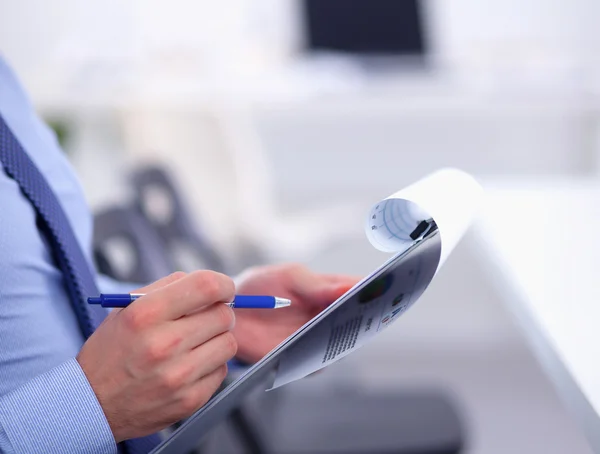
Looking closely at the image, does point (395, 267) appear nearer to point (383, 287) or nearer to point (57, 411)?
point (383, 287)

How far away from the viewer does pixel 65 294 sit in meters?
0.76

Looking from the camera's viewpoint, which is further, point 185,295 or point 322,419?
point 322,419

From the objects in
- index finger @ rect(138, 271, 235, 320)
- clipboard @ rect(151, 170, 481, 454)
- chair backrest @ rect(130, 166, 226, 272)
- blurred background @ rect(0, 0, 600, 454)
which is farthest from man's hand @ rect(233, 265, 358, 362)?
blurred background @ rect(0, 0, 600, 454)

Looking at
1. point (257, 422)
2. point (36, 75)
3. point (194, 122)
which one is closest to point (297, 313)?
point (257, 422)

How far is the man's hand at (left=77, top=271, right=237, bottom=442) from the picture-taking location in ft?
1.88

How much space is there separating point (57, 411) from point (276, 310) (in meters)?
0.28

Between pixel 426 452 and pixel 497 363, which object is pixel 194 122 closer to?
pixel 497 363

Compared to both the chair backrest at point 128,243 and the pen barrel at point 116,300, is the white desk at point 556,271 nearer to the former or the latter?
the pen barrel at point 116,300

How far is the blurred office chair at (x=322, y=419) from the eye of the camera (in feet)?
3.56

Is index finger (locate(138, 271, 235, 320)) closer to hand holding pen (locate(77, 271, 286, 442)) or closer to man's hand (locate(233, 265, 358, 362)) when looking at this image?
hand holding pen (locate(77, 271, 286, 442))

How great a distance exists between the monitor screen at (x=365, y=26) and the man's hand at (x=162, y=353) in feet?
7.68

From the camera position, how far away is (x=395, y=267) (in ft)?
1.97

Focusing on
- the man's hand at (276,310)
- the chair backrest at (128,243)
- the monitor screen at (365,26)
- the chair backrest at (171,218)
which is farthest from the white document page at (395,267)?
the monitor screen at (365,26)

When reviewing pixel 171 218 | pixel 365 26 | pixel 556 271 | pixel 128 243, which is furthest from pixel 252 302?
pixel 365 26
